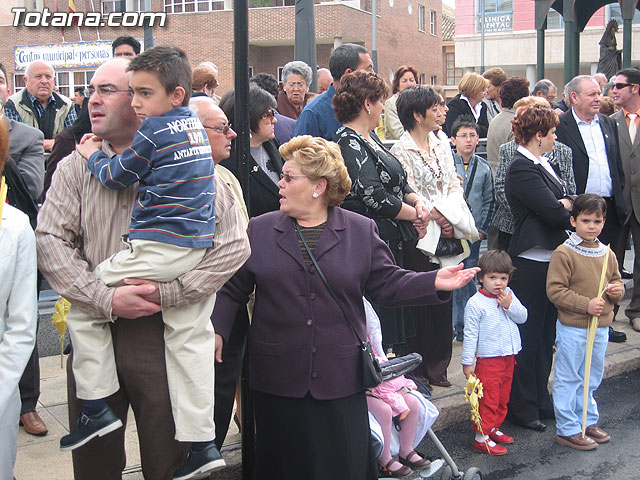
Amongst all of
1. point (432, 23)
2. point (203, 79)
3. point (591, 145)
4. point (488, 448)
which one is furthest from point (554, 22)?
point (488, 448)

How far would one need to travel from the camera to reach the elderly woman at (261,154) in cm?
470

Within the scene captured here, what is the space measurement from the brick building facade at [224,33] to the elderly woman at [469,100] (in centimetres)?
3088

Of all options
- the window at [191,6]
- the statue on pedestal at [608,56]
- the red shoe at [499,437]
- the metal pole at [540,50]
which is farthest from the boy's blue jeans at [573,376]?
the window at [191,6]

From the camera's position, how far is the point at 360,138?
516cm

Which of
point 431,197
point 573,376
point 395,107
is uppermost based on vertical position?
point 395,107

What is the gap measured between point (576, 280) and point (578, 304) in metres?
0.18

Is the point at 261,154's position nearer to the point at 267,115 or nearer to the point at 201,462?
the point at 267,115

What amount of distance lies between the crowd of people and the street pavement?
174mm

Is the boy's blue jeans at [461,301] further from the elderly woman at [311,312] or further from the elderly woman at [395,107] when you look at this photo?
the elderly woman at [311,312]

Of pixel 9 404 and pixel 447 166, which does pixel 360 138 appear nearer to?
pixel 447 166

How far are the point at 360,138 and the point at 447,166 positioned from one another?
991 millimetres

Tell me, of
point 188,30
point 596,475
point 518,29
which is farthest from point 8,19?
point 596,475

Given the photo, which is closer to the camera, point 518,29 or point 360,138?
point 360,138

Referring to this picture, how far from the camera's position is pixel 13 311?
10.0 feet
